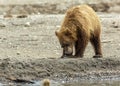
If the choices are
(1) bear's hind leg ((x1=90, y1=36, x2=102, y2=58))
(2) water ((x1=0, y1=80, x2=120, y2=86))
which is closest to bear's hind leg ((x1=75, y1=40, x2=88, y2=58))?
(1) bear's hind leg ((x1=90, y1=36, x2=102, y2=58))

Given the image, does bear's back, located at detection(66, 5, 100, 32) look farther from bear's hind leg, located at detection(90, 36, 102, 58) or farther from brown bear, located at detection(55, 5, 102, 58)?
bear's hind leg, located at detection(90, 36, 102, 58)

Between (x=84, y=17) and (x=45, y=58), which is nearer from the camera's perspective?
(x=84, y=17)

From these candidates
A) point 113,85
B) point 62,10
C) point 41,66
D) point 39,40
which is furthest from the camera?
point 62,10

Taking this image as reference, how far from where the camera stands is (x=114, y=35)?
18156mm

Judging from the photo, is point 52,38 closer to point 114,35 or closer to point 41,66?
point 114,35

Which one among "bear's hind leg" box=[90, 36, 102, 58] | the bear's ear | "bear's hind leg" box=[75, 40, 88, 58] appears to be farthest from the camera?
"bear's hind leg" box=[90, 36, 102, 58]

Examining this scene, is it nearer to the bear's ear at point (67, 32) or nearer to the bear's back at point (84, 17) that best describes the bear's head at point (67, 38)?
the bear's ear at point (67, 32)

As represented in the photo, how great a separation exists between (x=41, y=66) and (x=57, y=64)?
14.6 inches

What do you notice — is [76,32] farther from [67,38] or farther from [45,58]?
[45,58]

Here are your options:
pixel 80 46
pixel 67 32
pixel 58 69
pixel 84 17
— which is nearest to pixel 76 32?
pixel 67 32

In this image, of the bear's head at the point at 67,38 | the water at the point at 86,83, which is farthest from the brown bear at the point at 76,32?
the water at the point at 86,83

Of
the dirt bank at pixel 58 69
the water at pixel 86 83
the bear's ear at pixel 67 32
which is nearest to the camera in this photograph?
the water at pixel 86 83

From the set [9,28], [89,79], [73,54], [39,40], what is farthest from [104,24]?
[89,79]

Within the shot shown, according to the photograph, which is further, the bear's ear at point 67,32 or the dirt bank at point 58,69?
the bear's ear at point 67,32
